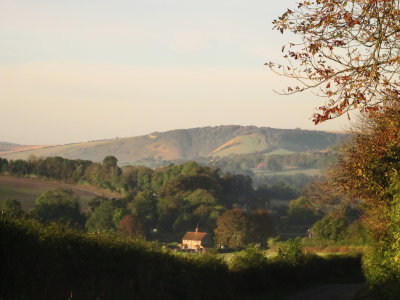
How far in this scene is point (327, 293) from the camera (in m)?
38.4

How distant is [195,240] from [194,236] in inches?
149

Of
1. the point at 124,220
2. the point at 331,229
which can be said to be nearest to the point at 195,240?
the point at 124,220

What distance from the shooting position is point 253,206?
19450 centimetres

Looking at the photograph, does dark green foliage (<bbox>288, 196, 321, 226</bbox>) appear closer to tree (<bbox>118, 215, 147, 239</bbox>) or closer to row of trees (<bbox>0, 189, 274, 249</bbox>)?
row of trees (<bbox>0, 189, 274, 249</bbox>)

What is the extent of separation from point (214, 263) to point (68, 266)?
39.2 ft

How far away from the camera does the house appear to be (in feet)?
409

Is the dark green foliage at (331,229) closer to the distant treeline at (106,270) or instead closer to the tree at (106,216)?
the distant treeline at (106,270)

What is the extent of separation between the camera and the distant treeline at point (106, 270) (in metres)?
15.9

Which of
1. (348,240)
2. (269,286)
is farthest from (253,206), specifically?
(269,286)

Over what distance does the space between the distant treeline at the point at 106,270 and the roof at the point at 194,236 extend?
9551cm

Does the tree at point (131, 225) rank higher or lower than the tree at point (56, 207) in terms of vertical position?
lower

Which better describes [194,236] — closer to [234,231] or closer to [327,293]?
[234,231]

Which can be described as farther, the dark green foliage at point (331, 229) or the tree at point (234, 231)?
the tree at point (234, 231)

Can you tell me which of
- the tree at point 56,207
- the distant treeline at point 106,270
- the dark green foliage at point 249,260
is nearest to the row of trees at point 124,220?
the tree at point 56,207
